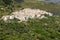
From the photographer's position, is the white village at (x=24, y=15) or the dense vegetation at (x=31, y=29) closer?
the dense vegetation at (x=31, y=29)

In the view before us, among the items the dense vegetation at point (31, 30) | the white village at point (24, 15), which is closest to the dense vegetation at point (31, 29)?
the dense vegetation at point (31, 30)

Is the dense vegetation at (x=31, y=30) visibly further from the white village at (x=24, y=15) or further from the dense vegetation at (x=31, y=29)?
the white village at (x=24, y=15)

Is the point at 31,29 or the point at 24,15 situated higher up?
the point at 24,15

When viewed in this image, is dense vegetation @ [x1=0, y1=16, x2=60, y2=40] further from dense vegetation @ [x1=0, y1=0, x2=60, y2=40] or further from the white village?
the white village

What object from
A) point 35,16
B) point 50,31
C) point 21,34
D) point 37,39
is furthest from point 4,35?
point 35,16

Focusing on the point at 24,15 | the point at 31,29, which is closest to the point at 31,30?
the point at 31,29

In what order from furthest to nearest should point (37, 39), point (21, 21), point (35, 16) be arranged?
point (35, 16) < point (21, 21) < point (37, 39)

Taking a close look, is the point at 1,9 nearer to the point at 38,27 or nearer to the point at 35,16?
the point at 35,16

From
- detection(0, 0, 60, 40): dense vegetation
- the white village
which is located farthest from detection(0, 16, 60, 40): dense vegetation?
the white village

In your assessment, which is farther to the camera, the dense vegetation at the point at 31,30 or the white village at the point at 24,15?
the white village at the point at 24,15

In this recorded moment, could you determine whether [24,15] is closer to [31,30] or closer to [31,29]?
[31,29]

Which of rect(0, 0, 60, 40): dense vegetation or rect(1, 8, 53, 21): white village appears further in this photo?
rect(1, 8, 53, 21): white village
